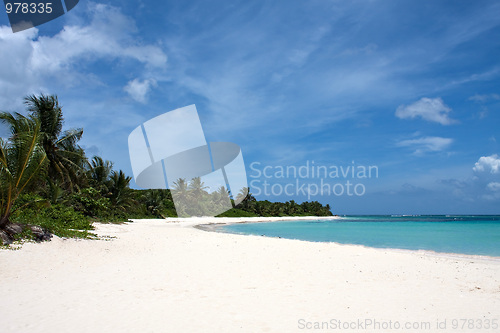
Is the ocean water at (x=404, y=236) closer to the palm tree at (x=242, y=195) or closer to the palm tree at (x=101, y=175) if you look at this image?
the palm tree at (x=101, y=175)

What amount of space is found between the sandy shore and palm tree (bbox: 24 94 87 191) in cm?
1191

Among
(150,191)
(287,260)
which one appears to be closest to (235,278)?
(287,260)

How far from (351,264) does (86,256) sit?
7.95 m

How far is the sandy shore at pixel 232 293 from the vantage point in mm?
4430

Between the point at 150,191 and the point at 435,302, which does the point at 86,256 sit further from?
the point at 150,191

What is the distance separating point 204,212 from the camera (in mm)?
60219

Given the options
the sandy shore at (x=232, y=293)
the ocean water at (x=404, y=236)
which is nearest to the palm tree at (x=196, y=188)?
the ocean water at (x=404, y=236)

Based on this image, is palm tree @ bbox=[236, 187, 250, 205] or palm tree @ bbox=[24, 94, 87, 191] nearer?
palm tree @ bbox=[24, 94, 87, 191]

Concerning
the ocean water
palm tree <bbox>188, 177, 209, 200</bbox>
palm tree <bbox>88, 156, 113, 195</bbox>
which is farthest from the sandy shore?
palm tree <bbox>188, 177, 209, 200</bbox>

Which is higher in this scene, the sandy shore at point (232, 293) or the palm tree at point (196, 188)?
the palm tree at point (196, 188)

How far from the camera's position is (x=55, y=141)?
20.5 m

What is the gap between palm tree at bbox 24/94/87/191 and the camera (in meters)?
19.8

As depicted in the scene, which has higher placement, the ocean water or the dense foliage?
the dense foliage

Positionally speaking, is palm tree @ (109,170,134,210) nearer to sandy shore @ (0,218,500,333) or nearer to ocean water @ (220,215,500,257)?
ocean water @ (220,215,500,257)
